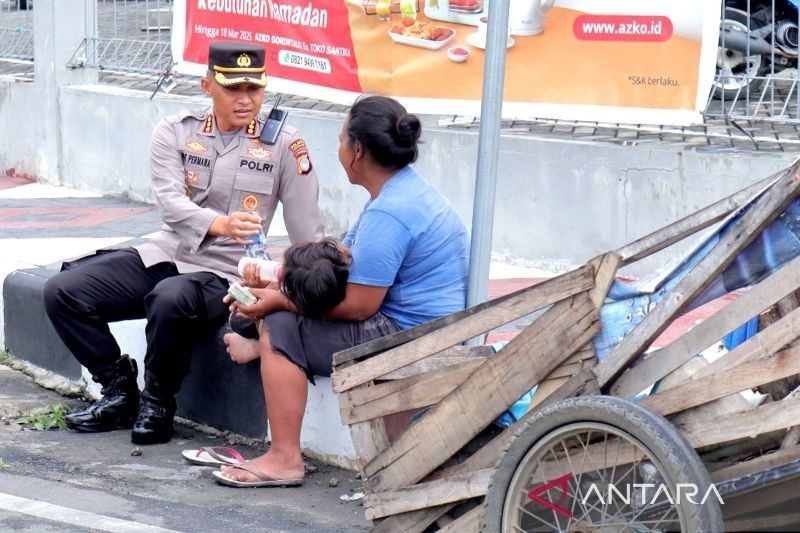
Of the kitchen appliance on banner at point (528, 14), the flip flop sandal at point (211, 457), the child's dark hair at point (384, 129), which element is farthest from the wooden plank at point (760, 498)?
the kitchen appliance on banner at point (528, 14)

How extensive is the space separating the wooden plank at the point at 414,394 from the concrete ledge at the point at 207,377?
33.8 inches

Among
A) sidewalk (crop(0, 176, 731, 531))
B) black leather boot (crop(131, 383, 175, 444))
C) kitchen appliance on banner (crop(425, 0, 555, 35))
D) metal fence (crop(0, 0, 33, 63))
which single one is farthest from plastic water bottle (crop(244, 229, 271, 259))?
metal fence (crop(0, 0, 33, 63))

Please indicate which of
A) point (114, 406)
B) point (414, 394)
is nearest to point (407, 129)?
point (414, 394)

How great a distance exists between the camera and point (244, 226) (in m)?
4.57

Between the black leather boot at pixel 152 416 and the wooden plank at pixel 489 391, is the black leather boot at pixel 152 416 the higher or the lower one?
the lower one

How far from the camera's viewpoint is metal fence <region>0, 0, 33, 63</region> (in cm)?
938

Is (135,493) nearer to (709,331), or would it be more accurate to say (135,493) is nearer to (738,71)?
(709,331)

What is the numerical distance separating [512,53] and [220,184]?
189 centimetres

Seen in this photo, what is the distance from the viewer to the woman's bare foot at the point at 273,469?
429 centimetres

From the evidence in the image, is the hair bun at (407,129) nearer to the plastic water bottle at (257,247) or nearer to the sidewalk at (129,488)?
the plastic water bottle at (257,247)

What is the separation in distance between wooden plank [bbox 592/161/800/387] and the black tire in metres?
2.75

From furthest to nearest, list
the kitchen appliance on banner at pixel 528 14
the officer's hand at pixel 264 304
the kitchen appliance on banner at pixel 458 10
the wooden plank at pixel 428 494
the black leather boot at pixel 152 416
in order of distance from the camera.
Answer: the kitchen appliance on banner at pixel 458 10, the kitchen appliance on banner at pixel 528 14, the black leather boot at pixel 152 416, the officer's hand at pixel 264 304, the wooden plank at pixel 428 494

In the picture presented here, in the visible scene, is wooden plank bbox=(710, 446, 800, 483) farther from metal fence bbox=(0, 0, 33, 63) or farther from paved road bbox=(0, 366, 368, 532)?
metal fence bbox=(0, 0, 33, 63)

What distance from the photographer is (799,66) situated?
5527 mm
